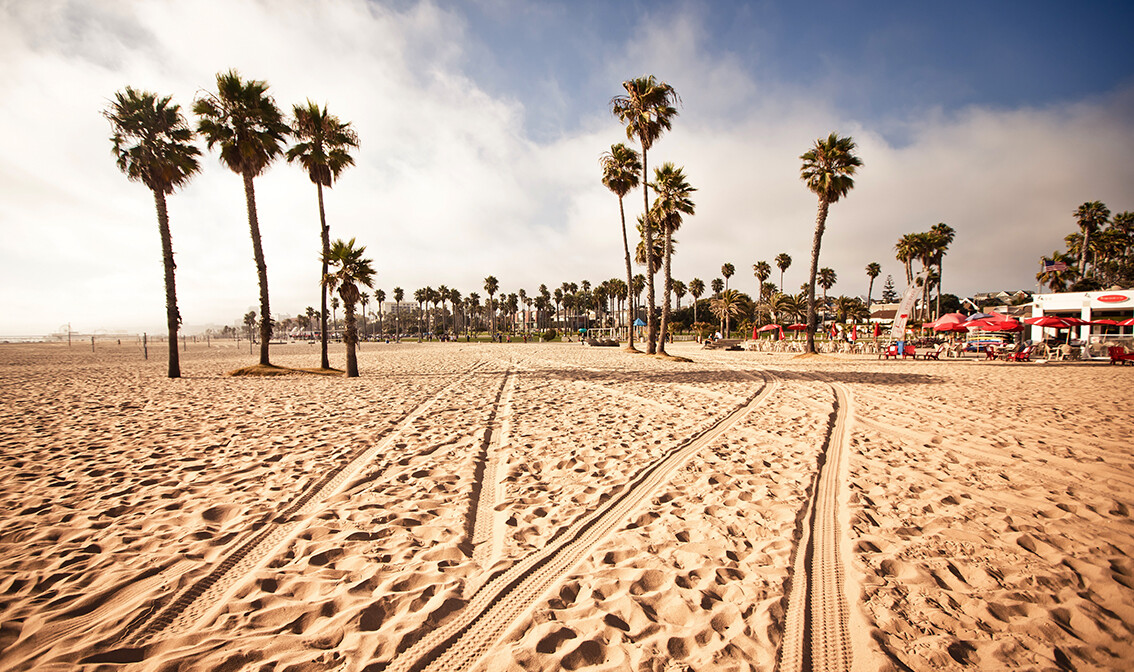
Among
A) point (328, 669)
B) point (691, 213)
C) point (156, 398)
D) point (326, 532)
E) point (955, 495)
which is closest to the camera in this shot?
point (328, 669)

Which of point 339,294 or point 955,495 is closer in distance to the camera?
point 955,495

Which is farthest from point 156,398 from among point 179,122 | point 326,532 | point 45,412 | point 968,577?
point 968,577

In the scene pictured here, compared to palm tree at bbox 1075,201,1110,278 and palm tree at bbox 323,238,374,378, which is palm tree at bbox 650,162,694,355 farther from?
palm tree at bbox 1075,201,1110,278

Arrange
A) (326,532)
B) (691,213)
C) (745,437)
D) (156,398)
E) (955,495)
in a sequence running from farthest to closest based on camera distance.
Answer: (691,213) → (156,398) → (745,437) → (955,495) → (326,532)

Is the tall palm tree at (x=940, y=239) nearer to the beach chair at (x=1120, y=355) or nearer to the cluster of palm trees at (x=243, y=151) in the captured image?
the beach chair at (x=1120, y=355)

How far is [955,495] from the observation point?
4.98 m

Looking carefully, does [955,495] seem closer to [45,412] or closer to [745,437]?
[745,437]

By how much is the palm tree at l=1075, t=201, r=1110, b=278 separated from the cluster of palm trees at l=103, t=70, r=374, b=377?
245 ft

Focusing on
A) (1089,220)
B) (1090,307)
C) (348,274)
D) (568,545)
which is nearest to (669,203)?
(348,274)

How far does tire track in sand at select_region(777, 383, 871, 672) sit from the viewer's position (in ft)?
8.66

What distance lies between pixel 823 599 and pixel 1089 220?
244ft

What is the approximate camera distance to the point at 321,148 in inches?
784

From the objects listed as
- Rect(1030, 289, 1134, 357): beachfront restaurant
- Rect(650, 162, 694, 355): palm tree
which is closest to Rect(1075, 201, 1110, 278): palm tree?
Rect(1030, 289, 1134, 357): beachfront restaurant

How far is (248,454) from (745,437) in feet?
27.0
